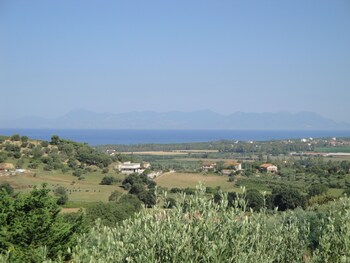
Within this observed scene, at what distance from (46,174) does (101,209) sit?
2647cm

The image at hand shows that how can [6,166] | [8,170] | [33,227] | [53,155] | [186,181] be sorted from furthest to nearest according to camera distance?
[53,155] → [186,181] → [6,166] → [8,170] → [33,227]

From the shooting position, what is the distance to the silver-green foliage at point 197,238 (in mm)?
5828

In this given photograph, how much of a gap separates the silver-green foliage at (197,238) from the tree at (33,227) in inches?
368

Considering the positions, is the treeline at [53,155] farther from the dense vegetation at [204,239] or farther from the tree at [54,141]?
the dense vegetation at [204,239]

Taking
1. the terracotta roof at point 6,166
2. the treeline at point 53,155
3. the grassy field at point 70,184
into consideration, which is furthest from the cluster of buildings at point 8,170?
the treeline at point 53,155

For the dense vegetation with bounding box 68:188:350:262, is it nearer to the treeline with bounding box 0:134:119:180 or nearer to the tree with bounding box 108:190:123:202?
A: the tree with bounding box 108:190:123:202

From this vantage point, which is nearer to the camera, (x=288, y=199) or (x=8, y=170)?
(x=288, y=199)

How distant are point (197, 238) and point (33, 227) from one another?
11.8m

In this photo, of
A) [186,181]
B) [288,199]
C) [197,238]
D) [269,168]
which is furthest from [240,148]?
[197,238]

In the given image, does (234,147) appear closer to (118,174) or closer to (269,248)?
(118,174)

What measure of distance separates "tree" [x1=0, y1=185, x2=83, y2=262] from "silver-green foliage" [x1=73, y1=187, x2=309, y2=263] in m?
9.34

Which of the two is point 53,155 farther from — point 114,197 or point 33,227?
point 33,227

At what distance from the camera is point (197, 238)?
6.08 metres

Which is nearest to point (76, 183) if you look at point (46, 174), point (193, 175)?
point (46, 174)
